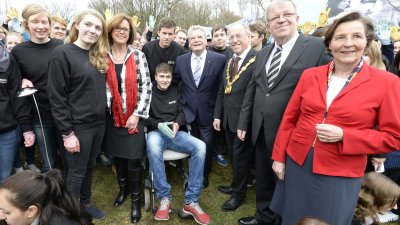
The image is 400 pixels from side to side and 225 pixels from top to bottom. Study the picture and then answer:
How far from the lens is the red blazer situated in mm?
1796

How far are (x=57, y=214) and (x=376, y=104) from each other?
7.49 ft

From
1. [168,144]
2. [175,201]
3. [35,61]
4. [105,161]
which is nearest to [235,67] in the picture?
[168,144]


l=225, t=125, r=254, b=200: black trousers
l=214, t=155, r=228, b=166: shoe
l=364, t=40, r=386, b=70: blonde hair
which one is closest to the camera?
l=364, t=40, r=386, b=70: blonde hair

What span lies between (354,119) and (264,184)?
1.47 meters

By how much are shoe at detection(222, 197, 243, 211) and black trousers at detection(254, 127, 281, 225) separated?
1.20 ft

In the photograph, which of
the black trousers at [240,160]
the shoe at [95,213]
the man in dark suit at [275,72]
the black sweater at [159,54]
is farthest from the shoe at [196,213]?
the black sweater at [159,54]

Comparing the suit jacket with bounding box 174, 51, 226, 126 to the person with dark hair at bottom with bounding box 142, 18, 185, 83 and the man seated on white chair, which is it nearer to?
the man seated on white chair

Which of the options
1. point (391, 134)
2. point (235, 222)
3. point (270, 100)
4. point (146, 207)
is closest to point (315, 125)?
point (391, 134)

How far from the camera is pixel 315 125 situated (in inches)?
79.1

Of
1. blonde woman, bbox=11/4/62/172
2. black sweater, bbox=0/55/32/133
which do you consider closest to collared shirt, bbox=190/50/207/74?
blonde woman, bbox=11/4/62/172

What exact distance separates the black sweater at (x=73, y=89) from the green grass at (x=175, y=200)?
122 centimetres

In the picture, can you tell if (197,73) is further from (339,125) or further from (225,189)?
(339,125)

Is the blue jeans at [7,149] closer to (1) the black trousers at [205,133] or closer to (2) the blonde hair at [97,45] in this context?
(2) the blonde hair at [97,45]

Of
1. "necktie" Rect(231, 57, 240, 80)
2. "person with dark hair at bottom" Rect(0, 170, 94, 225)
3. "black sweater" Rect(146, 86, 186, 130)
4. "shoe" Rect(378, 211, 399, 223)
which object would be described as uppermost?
"necktie" Rect(231, 57, 240, 80)
